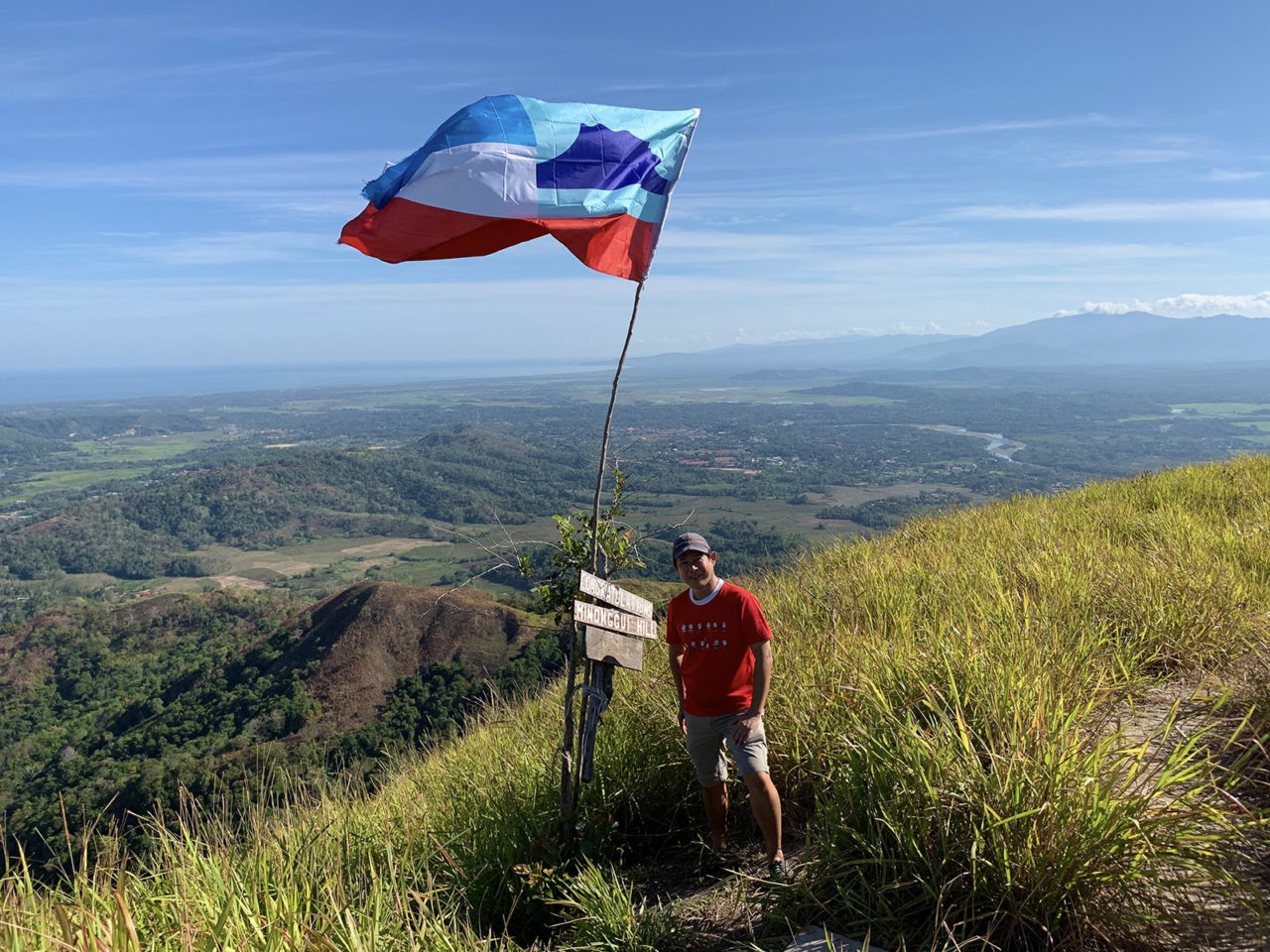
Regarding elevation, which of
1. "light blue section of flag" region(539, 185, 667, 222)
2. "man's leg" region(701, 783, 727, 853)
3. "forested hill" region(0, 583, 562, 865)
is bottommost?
"forested hill" region(0, 583, 562, 865)

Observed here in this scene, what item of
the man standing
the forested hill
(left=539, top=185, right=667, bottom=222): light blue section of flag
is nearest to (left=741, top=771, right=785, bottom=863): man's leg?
the man standing

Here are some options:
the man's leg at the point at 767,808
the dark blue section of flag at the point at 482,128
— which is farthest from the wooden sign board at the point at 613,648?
the dark blue section of flag at the point at 482,128

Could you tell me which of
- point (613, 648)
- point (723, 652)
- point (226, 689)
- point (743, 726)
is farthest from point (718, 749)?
point (226, 689)

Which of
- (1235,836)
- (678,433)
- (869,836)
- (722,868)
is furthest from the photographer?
(678,433)

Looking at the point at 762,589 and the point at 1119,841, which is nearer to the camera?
the point at 1119,841

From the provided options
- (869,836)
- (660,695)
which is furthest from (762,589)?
(869,836)

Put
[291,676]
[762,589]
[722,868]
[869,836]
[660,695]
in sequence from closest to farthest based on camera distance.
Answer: [869,836]
[722,868]
[660,695]
[762,589]
[291,676]

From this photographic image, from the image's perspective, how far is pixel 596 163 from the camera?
12.1 feet

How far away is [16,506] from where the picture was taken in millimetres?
133250

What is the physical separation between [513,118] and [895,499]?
297 feet

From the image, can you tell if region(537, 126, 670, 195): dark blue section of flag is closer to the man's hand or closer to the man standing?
the man standing

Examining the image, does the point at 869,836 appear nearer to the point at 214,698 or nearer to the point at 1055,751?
the point at 1055,751

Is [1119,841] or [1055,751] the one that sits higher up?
[1055,751]

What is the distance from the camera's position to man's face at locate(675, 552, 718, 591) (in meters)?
3.32
